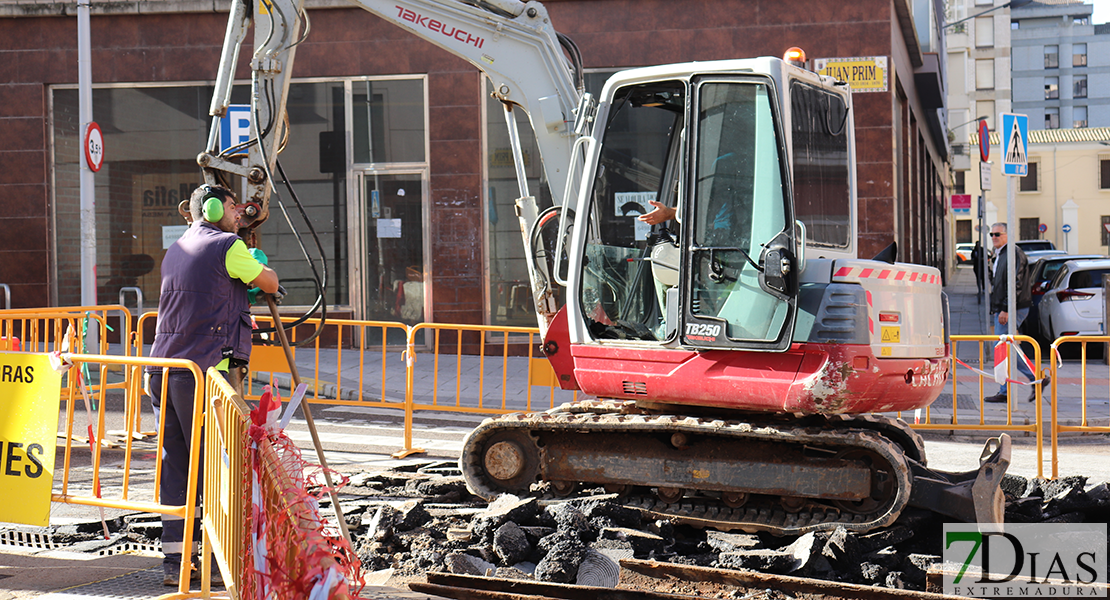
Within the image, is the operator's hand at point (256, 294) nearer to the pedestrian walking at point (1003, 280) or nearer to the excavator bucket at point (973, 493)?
the excavator bucket at point (973, 493)

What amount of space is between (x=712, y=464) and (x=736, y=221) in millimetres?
1536

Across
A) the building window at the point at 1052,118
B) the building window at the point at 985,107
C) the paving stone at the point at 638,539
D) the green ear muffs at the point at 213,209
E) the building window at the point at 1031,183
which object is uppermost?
the building window at the point at 1052,118

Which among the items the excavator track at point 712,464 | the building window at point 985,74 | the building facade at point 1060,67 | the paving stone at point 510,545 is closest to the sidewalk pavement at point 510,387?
the excavator track at point 712,464

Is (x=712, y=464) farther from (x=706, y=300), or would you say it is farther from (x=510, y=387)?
(x=510, y=387)

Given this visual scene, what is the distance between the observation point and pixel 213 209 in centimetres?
526

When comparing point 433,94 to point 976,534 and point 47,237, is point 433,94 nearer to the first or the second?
point 47,237

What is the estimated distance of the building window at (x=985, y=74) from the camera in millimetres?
A: 75631

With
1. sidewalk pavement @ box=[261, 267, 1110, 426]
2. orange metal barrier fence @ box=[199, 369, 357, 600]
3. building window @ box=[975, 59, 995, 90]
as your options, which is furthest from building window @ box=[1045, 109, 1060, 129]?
orange metal barrier fence @ box=[199, 369, 357, 600]

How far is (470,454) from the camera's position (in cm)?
674

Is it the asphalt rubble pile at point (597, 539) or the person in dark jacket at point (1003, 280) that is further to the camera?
the person in dark jacket at point (1003, 280)

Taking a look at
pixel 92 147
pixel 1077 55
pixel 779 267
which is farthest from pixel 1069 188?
pixel 779 267

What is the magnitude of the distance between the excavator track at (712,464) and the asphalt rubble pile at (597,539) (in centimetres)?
16

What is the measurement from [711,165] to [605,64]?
9522mm

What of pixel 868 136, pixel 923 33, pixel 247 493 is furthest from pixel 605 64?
pixel 923 33
